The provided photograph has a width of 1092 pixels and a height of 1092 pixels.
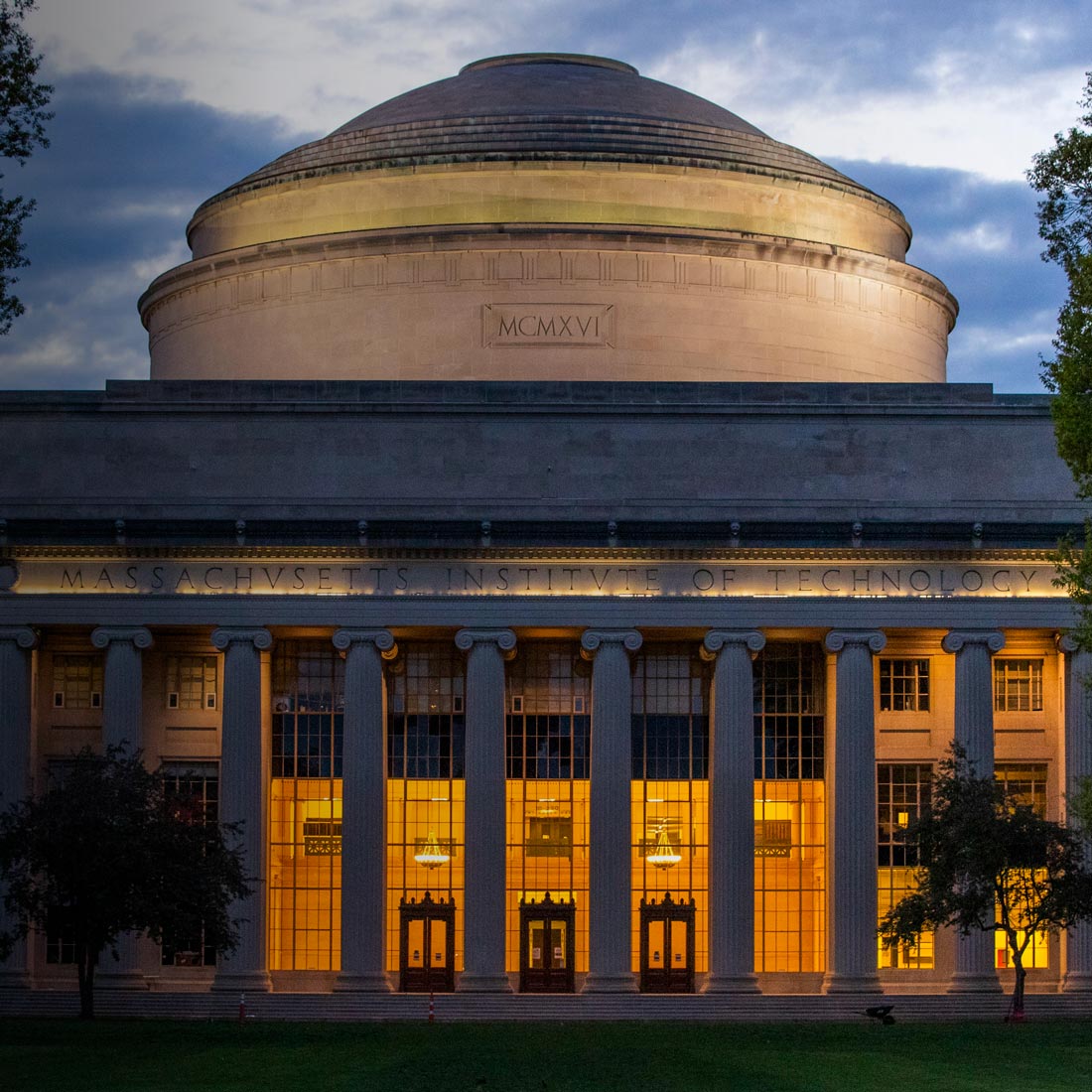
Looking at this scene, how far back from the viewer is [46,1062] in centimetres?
4597

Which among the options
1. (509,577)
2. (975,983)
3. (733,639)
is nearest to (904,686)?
(733,639)

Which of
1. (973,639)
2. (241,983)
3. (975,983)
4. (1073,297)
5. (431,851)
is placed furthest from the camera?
(431,851)

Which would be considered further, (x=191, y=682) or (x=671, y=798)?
(x=191, y=682)

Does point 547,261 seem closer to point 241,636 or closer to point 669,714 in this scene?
point 669,714

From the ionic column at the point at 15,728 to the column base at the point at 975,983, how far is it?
76.0 feet

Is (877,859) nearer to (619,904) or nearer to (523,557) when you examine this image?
(619,904)

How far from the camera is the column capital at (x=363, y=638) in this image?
63062 millimetres

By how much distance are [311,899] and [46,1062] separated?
19.3m

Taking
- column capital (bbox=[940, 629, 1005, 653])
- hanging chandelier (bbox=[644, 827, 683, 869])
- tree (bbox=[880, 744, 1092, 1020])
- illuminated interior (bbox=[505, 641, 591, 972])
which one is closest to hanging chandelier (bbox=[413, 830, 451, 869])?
illuminated interior (bbox=[505, 641, 591, 972])

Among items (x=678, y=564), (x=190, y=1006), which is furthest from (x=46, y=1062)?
(x=678, y=564)

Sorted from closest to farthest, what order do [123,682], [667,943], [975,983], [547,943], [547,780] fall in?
Answer: [975,983] → [123,682] → [547,943] → [667,943] → [547,780]

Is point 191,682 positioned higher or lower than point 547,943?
higher

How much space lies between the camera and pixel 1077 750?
63.6m

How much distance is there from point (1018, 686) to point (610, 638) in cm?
1115
